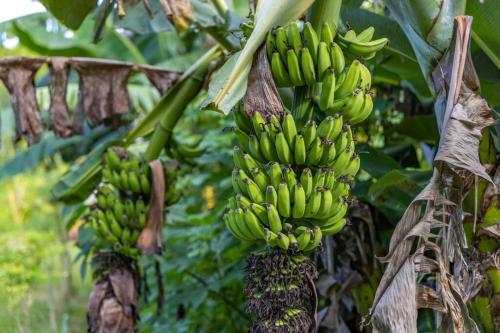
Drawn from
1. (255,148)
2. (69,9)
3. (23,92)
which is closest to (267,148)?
(255,148)

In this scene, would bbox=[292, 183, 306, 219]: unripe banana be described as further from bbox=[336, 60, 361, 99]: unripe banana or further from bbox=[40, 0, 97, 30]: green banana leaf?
bbox=[40, 0, 97, 30]: green banana leaf

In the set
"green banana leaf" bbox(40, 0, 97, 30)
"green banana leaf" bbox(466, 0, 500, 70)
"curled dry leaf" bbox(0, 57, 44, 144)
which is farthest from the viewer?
"curled dry leaf" bbox(0, 57, 44, 144)

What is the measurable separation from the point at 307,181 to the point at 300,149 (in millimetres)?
65

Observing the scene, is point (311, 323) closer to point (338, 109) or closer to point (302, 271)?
point (302, 271)

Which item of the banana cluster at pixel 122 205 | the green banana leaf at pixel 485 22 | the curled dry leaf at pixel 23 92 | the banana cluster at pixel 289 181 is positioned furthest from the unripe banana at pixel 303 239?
the curled dry leaf at pixel 23 92

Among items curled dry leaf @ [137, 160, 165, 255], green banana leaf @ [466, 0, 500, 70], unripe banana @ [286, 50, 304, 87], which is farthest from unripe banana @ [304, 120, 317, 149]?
curled dry leaf @ [137, 160, 165, 255]

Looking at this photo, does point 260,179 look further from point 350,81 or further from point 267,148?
point 350,81

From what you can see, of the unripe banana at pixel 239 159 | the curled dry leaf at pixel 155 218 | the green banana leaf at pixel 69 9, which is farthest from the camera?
the green banana leaf at pixel 69 9

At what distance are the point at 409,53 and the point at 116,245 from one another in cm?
105

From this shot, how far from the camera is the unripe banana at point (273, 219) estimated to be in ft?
4.08

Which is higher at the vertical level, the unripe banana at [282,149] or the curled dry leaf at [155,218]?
the unripe banana at [282,149]

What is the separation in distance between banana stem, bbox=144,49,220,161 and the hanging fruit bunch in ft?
2.67

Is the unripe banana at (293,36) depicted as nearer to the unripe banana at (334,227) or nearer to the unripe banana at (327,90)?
the unripe banana at (327,90)

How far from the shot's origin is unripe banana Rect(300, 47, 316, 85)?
51.5 inches
